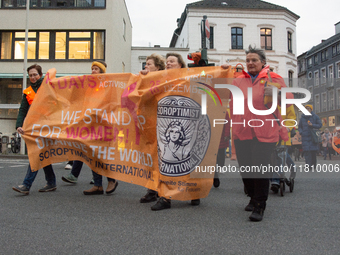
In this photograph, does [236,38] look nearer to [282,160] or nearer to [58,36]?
[58,36]

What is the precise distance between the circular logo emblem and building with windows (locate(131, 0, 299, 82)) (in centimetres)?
3017

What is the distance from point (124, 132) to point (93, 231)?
1.94 meters

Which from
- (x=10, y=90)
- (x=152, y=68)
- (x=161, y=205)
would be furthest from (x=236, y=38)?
(x=161, y=205)

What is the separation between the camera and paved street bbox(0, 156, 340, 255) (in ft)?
9.06

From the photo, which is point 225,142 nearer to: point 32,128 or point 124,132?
point 124,132

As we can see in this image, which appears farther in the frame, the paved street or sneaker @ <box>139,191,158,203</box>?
sneaker @ <box>139,191,158,203</box>

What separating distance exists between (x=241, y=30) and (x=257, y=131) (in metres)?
33.5

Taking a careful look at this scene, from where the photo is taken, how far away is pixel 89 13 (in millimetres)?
22531

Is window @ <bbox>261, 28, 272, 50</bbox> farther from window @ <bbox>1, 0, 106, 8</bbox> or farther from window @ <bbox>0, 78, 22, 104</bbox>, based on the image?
window @ <bbox>0, 78, 22, 104</bbox>

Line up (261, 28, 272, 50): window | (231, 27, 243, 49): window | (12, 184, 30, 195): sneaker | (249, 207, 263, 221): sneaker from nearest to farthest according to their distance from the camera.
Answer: (249, 207, 263, 221): sneaker → (12, 184, 30, 195): sneaker → (231, 27, 243, 49): window → (261, 28, 272, 50): window

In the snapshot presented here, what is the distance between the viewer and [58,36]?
22.6 meters

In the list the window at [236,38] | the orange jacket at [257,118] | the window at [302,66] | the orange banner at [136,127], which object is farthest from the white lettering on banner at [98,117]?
the window at [302,66]

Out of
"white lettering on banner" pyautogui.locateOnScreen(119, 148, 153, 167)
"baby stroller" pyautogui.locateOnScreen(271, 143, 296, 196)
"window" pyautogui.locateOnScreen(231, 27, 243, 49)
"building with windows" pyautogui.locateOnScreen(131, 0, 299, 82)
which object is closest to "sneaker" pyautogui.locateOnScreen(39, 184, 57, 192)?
"white lettering on banner" pyautogui.locateOnScreen(119, 148, 153, 167)

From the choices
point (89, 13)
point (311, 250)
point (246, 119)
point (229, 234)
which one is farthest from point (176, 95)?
point (89, 13)
